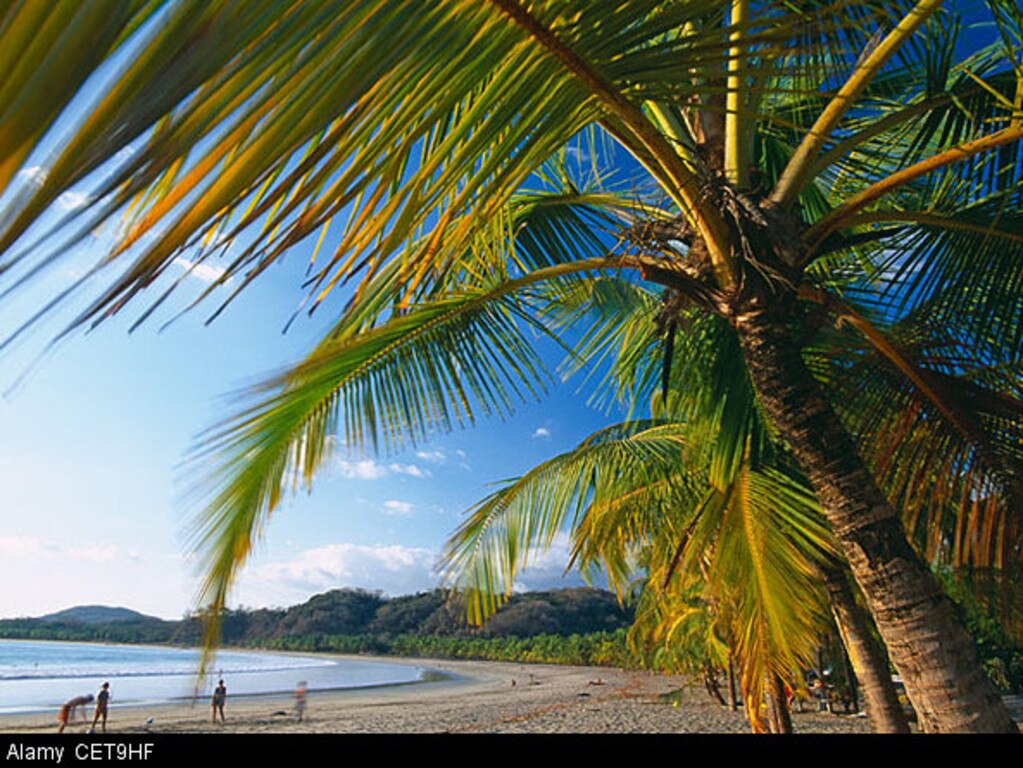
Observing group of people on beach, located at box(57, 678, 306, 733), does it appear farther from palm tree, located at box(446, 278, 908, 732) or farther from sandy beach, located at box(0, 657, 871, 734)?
palm tree, located at box(446, 278, 908, 732)

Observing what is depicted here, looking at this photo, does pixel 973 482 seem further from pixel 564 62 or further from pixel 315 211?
pixel 315 211

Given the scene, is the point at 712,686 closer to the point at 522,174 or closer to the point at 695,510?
the point at 695,510

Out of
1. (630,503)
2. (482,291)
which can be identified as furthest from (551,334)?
(630,503)

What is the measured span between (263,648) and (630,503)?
8976cm

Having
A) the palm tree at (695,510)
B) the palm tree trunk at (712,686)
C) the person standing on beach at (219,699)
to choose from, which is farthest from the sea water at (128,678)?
the palm tree at (695,510)

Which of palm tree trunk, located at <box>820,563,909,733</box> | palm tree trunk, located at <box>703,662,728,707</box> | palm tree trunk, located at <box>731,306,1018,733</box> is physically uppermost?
palm tree trunk, located at <box>731,306,1018,733</box>

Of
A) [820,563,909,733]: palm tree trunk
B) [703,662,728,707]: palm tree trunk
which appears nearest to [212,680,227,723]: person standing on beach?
[703,662,728,707]: palm tree trunk

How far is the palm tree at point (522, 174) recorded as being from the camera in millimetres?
512

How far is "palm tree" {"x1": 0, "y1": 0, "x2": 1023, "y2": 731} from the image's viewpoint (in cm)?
51

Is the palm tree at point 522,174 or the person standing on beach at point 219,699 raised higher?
the palm tree at point 522,174

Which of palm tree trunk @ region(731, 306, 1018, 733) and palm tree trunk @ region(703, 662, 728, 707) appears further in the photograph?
palm tree trunk @ region(703, 662, 728, 707)

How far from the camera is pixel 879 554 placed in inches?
102

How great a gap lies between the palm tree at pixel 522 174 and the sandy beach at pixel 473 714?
13.5m

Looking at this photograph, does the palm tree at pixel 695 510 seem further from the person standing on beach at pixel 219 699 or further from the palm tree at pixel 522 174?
the person standing on beach at pixel 219 699
